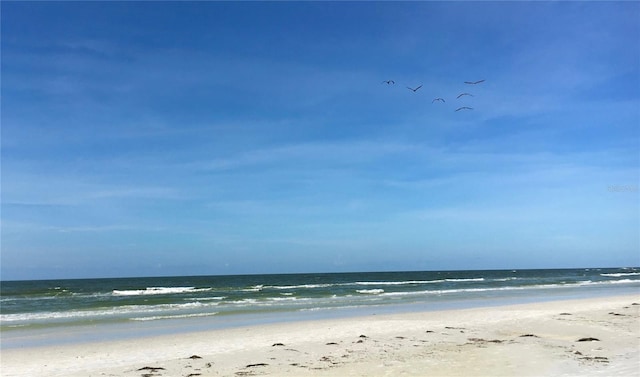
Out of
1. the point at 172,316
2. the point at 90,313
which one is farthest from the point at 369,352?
the point at 90,313

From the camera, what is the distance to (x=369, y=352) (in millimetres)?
11016

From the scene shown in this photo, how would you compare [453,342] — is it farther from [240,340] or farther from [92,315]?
[92,315]

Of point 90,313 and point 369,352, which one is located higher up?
point 90,313

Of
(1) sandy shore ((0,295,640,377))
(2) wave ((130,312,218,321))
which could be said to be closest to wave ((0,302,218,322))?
(2) wave ((130,312,218,321))

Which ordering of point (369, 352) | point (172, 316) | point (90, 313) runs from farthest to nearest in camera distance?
point (90, 313) < point (172, 316) < point (369, 352)

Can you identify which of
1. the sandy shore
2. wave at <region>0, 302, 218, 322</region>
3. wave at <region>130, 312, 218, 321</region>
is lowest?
the sandy shore

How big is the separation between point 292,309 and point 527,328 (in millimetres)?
11781

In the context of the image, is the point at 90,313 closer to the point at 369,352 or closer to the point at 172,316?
the point at 172,316

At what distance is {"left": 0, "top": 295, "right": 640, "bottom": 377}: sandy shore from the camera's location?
359 inches

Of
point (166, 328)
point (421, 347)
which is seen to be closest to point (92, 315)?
point (166, 328)

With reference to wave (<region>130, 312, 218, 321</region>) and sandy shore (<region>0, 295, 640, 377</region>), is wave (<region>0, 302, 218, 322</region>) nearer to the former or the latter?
wave (<region>130, 312, 218, 321</region>)

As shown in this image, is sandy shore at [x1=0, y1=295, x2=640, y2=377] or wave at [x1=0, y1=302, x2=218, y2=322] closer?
sandy shore at [x1=0, y1=295, x2=640, y2=377]

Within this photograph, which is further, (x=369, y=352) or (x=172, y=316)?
(x=172, y=316)

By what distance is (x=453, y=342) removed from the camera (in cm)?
1220
